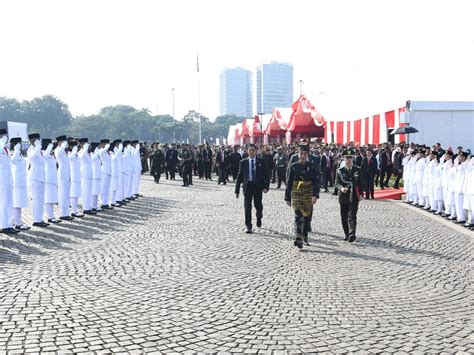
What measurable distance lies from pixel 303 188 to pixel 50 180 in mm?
6555

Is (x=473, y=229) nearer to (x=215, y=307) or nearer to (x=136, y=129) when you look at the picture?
(x=215, y=307)

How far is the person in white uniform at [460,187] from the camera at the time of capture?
13.4 meters

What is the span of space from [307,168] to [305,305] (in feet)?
14.1

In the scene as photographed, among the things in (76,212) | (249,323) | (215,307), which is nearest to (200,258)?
(215,307)

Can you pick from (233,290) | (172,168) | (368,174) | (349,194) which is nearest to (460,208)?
(349,194)

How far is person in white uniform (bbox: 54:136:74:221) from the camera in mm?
13773

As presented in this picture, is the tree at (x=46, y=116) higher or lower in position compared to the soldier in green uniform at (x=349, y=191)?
higher

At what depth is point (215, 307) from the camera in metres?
6.16

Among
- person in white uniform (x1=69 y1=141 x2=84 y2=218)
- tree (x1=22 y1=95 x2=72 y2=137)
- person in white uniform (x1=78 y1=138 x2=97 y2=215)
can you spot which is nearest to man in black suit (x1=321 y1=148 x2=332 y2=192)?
person in white uniform (x1=78 y1=138 x2=97 y2=215)

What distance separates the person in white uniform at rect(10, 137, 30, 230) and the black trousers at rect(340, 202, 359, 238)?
6675 millimetres

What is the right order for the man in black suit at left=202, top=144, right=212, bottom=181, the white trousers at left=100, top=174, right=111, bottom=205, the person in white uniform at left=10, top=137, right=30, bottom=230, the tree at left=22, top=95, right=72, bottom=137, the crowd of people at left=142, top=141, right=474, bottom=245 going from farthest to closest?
the tree at left=22, top=95, right=72, bottom=137
the man in black suit at left=202, top=144, right=212, bottom=181
the white trousers at left=100, top=174, right=111, bottom=205
the person in white uniform at left=10, top=137, right=30, bottom=230
the crowd of people at left=142, top=141, right=474, bottom=245

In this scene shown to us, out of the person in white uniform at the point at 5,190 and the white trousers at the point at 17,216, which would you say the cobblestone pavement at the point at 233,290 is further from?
the white trousers at the point at 17,216

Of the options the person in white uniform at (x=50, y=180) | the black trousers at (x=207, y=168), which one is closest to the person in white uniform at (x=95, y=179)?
the person in white uniform at (x=50, y=180)

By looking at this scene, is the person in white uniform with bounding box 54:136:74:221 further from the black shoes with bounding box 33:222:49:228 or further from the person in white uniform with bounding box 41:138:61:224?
the black shoes with bounding box 33:222:49:228
